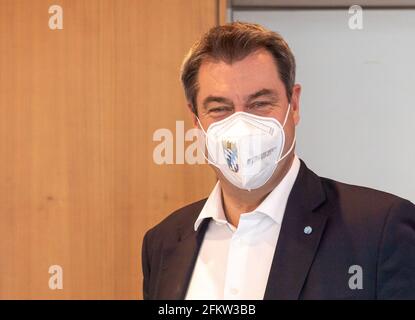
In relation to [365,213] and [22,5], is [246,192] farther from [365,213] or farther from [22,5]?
[22,5]

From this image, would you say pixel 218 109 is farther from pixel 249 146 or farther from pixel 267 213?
pixel 267 213

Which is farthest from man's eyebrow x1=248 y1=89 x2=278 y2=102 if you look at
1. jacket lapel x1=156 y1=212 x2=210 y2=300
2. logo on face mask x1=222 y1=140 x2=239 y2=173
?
jacket lapel x1=156 y1=212 x2=210 y2=300

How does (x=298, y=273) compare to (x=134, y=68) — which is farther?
(x=134, y=68)

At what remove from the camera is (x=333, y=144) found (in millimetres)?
2037

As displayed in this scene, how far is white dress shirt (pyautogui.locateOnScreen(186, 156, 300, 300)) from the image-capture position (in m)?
1.22

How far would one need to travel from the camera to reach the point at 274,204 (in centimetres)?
125

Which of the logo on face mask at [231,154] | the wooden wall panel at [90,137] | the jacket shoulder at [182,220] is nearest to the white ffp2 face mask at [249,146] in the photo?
the logo on face mask at [231,154]

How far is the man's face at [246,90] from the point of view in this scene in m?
1.24

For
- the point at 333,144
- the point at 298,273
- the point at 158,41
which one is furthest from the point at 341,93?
the point at 298,273

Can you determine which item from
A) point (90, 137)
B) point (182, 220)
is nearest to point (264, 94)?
point (182, 220)

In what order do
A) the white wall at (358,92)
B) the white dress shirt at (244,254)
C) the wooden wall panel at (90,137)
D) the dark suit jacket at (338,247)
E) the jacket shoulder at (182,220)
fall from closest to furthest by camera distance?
the dark suit jacket at (338,247)
the white dress shirt at (244,254)
the jacket shoulder at (182,220)
the wooden wall panel at (90,137)
the white wall at (358,92)

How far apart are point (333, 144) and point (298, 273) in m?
0.96

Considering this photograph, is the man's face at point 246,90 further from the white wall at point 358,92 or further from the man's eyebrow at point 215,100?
the white wall at point 358,92

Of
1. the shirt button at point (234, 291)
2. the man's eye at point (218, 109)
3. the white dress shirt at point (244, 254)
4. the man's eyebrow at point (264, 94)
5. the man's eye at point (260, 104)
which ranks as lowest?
the shirt button at point (234, 291)
